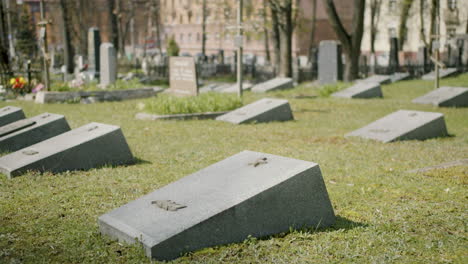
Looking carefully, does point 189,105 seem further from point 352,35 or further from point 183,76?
point 352,35

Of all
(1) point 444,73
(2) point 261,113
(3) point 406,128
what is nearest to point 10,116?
(2) point 261,113

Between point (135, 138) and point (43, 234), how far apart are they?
5.97 metres

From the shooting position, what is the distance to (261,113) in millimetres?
13312

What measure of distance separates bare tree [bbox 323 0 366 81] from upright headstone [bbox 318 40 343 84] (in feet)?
3.41

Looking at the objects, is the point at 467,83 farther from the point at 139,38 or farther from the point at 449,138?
the point at 139,38

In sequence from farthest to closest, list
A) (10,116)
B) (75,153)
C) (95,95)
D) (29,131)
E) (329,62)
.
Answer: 1. (329,62)
2. (95,95)
3. (10,116)
4. (29,131)
5. (75,153)

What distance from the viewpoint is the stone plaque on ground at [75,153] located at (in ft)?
24.9

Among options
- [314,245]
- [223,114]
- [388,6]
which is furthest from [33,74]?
[388,6]

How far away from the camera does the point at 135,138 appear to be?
11.1 m

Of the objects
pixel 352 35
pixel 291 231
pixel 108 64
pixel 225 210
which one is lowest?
pixel 291 231

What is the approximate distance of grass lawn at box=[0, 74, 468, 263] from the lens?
4.59 meters

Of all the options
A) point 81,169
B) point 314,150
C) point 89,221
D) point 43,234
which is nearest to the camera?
point 43,234

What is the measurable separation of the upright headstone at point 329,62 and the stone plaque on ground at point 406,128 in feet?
39.8

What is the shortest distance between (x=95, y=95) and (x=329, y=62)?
9.64 meters
